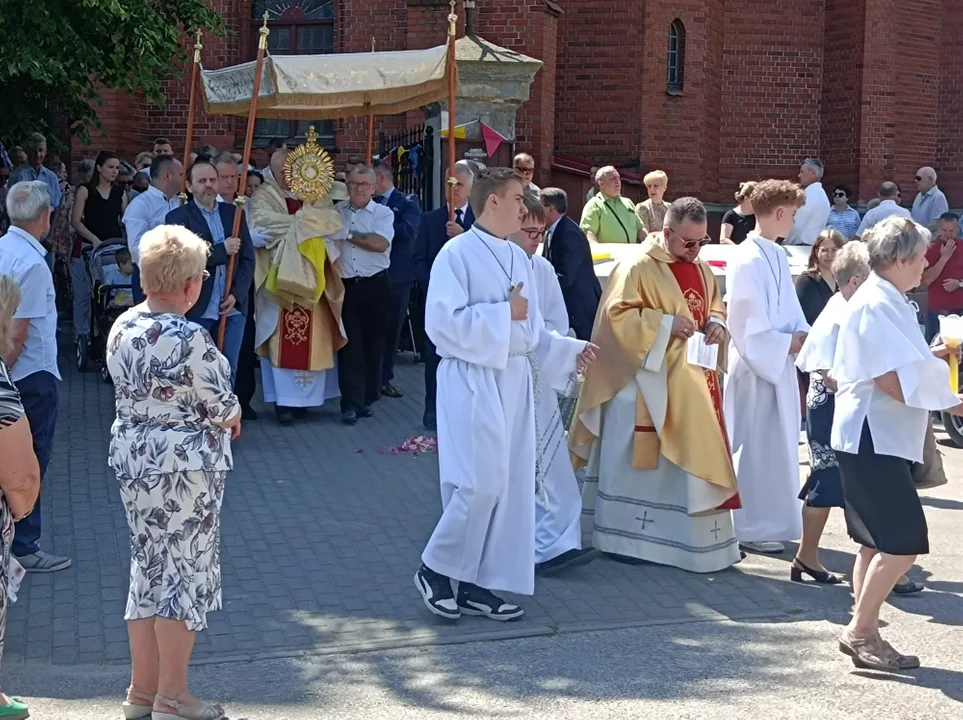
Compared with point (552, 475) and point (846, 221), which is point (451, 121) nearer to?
point (552, 475)

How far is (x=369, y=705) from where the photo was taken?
5.29 metres

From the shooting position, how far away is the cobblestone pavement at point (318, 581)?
611cm

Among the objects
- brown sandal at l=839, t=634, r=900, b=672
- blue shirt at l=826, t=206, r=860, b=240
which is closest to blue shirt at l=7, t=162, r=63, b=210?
blue shirt at l=826, t=206, r=860, b=240

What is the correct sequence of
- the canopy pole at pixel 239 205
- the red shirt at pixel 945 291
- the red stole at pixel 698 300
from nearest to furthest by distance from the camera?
the red stole at pixel 698 300, the canopy pole at pixel 239 205, the red shirt at pixel 945 291


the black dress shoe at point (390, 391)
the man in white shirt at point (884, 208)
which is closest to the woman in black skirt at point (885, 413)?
the black dress shoe at point (390, 391)

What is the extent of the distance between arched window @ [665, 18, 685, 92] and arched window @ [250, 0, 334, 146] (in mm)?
4733

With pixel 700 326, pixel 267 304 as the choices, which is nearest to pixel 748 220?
pixel 267 304

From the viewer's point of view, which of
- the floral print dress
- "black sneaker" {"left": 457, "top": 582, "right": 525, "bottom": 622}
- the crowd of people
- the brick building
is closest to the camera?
the floral print dress

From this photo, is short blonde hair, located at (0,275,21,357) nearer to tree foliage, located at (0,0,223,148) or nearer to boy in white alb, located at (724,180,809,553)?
boy in white alb, located at (724,180,809,553)

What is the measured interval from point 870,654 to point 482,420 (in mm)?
1948

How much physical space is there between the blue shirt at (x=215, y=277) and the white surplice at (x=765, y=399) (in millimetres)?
4065

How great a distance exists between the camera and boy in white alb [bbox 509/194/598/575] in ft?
23.6

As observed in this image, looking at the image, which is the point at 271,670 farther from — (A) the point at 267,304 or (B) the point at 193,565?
(A) the point at 267,304

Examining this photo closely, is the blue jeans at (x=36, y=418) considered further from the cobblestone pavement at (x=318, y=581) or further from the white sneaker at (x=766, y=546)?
the white sneaker at (x=766, y=546)
